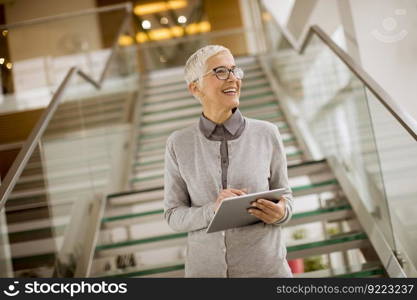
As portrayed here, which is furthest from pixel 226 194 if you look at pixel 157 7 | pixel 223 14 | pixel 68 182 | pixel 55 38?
pixel 157 7

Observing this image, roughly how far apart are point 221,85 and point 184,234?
2301 mm

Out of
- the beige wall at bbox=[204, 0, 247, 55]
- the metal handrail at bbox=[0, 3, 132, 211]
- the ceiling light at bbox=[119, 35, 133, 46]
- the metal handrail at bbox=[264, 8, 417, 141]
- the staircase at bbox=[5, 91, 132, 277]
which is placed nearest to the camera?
the metal handrail at bbox=[264, 8, 417, 141]

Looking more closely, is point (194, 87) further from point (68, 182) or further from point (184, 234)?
point (68, 182)

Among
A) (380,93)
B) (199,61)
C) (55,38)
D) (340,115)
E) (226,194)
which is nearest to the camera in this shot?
(226,194)

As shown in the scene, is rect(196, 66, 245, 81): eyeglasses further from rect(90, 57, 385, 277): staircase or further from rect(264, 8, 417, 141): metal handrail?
rect(90, 57, 385, 277): staircase

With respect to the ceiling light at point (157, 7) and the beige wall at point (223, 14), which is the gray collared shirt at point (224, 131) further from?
the ceiling light at point (157, 7)

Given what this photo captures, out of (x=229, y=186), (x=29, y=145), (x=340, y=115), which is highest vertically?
(x=340, y=115)

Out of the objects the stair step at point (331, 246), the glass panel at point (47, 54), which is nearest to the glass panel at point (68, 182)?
the glass panel at point (47, 54)

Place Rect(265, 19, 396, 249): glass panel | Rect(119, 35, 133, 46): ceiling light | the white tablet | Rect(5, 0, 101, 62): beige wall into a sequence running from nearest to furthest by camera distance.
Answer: the white tablet, Rect(265, 19, 396, 249): glass panel, Rect(5, 0, 101, 62): beige wall, Rect(119, 35, 133, 46): ceiling light

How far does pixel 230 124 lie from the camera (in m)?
1.94

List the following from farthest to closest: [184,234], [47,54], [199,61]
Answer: [47,54]
[184,234]
[199,61]

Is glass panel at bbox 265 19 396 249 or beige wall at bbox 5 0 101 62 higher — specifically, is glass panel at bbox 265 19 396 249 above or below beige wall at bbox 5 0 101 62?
below

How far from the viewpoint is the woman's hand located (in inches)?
71.7

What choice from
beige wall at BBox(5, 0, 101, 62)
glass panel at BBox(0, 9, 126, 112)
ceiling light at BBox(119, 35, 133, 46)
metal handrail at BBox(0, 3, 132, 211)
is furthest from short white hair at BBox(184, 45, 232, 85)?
ceiling light at BBox(119, 35, 133, 46)
